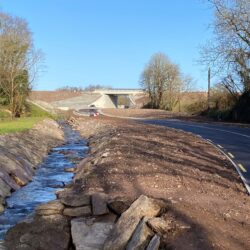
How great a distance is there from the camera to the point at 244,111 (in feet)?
166

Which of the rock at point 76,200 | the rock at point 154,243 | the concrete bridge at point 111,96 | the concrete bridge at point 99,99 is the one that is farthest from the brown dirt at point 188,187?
the concrete bridge at point 111,96

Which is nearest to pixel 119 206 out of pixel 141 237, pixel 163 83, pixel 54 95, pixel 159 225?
pixel 159 225

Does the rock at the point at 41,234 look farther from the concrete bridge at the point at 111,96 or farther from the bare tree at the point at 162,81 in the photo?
the concrete bridge at the point at 111,96

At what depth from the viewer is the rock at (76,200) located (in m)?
11.3

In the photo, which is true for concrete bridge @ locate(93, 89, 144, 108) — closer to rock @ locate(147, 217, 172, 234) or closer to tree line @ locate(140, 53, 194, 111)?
tree line @ locate(140, 53, 194, 111)

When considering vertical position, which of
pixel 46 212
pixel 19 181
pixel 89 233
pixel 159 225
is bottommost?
pixel 19 181

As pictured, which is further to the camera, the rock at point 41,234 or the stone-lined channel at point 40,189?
the stone-lined channel at point 40,189

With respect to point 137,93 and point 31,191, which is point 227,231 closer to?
point 31,191

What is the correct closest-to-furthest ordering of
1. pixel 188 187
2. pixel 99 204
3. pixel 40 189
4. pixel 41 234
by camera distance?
1. pixel 41 234
2. pixel 99 204
3. pixel 188 187
4. pixel 40 189

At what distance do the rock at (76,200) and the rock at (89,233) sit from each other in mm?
610

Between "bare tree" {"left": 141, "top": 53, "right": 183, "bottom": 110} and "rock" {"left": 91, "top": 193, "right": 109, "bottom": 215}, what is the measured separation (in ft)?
250

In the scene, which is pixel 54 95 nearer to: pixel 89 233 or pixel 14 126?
pixel 14 126

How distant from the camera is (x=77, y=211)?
36.7ft

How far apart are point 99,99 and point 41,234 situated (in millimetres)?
114503
